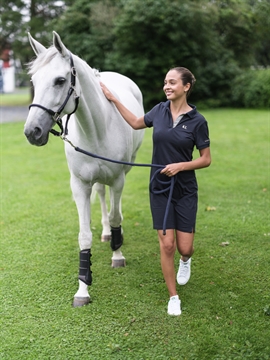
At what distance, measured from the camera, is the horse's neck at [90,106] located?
3.16 m

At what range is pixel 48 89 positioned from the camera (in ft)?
9.26

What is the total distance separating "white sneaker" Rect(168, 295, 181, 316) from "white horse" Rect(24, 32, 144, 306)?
714 millimetres

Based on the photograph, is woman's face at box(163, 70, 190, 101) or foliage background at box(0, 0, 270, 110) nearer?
woman's face at box(163, 70, 190, 101)

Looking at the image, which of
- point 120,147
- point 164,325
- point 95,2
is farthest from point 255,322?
point 95,2

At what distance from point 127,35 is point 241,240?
15.2 metres

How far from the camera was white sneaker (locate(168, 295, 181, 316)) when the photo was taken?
3.26 metres

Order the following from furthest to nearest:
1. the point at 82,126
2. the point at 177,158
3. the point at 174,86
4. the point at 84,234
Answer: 1. the point at 84,234
2. the point at 82,126
3. the point at 177,158
4. the point at 174,86

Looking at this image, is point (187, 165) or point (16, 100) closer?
point (187, 165)

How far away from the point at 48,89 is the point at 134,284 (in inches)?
77.0

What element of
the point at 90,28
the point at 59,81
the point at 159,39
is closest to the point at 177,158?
the point at 59,81

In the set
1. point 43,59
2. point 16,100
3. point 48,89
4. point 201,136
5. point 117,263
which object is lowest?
point 16,100

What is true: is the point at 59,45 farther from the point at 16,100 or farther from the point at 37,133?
the point at 16,100

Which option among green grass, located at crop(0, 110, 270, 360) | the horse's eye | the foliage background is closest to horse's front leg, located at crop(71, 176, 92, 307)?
green grass, located at crop(0, 110, 270, 360)

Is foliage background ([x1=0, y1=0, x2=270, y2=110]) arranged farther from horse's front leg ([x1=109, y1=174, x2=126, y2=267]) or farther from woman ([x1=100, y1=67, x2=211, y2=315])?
woman ([x1=100, y1=67, x2=211, y2=315])
